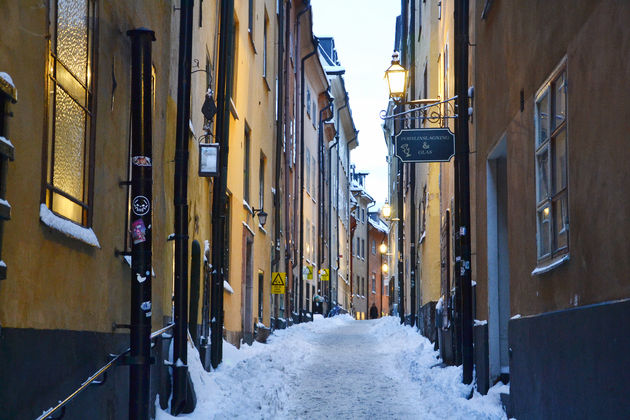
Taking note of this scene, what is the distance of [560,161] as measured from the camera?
6.95m

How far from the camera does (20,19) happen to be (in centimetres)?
473

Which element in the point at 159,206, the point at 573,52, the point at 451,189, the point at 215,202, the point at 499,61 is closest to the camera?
the point at 573,52

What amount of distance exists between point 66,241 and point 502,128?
5297 mm

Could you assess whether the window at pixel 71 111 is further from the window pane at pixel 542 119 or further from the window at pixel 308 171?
the window at pixel 308 171

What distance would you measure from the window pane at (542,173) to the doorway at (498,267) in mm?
2309

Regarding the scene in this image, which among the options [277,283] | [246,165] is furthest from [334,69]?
[246,165]

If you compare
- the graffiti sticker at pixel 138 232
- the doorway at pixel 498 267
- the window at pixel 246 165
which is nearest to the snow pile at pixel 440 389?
the doorway at pixel 498 267

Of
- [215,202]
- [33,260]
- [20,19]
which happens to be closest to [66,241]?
[33,260]

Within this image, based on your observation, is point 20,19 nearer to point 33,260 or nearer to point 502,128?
point 33,260

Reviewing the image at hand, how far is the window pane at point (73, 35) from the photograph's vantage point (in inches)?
225

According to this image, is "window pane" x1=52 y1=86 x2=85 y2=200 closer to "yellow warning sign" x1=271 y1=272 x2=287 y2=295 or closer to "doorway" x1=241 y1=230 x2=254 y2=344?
"doorway" x1=241 y1=230 x2=254 y2=344

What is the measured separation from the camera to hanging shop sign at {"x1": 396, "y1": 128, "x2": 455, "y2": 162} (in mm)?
12383

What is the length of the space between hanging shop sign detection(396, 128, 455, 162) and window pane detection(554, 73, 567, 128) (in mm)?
5193

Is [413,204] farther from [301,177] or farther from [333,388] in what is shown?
[333,388]
